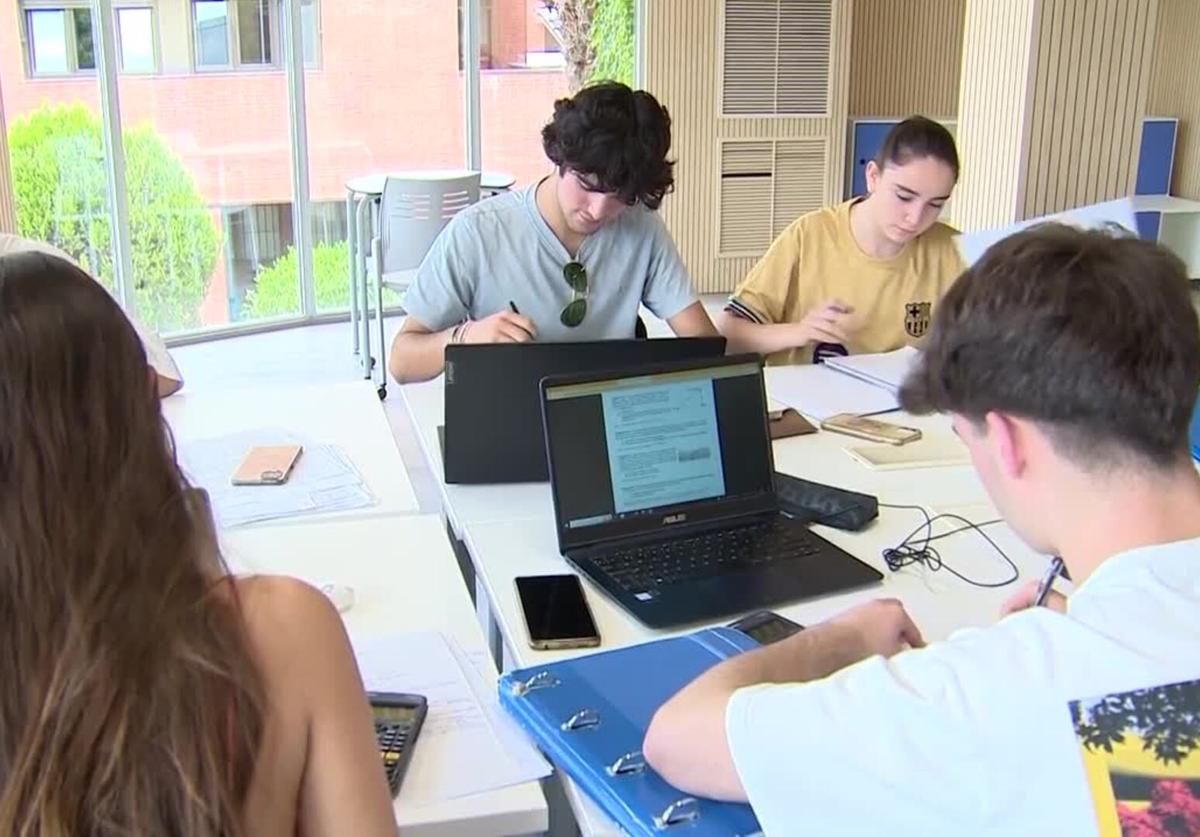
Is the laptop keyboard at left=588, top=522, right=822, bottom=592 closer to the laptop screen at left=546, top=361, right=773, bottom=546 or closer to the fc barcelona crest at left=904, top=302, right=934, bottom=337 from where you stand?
the laptop screen at left=546, top=361, right=773, bottom=546

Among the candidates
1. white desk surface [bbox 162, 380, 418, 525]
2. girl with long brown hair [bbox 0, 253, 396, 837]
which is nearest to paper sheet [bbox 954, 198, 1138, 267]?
white desk surface [bbox 162, 380, 418, 525]

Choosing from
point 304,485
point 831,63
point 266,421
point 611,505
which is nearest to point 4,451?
point 611,505

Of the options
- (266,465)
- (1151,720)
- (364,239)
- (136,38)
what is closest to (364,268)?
(364,239)

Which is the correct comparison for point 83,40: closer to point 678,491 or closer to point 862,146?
point 862,146

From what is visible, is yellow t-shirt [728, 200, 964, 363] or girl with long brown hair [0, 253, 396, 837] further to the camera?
yellow t-shirt [728, 200, 964, 363]

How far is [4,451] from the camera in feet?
2.80

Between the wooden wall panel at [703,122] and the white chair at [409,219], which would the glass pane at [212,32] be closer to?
the white chair at [409,219]

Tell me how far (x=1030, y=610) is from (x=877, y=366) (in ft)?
6.09

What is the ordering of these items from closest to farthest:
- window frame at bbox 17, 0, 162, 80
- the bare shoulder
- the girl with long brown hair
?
the girl with long brown hair, the bare shoulder, window frame at bbox 17, 0, 162, 80

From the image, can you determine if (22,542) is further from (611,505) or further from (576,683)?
(611,505)

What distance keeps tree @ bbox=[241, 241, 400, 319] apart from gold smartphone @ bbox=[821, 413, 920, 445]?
14.0 feet

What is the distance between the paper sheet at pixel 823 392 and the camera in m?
2.58

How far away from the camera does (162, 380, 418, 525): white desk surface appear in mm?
2211

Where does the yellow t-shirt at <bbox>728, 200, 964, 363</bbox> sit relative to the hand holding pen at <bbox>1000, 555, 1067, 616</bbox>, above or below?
above
